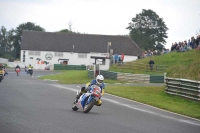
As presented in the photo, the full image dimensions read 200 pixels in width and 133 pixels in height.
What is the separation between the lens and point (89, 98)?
53.6 ft

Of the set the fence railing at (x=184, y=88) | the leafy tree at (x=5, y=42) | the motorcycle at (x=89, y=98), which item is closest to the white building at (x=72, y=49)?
the fence railing at (x=184, y=88)

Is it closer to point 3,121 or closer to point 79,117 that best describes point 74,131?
point 3,121

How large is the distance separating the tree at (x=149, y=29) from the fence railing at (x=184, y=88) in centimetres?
8137

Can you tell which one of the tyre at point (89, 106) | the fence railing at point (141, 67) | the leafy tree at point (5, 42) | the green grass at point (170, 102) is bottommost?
the green grass at point (170, 102)

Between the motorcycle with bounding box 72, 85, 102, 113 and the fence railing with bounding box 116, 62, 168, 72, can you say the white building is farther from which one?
the motorcycle with bounding box 72, 85, 102, 113

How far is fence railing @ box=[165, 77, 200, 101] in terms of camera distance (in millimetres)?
24797

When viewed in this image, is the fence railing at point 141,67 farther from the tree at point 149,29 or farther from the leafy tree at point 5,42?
the leafy tree at point 5,42

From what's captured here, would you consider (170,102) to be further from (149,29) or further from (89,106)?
(149,29)

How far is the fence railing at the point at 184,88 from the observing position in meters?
24.8

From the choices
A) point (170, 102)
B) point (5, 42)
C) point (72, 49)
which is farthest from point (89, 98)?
point (5, 42)

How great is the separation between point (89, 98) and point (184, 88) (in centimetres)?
1144

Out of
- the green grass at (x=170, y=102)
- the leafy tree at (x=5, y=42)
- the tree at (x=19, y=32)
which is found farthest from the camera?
the leafy tree at (x=5, y=42)

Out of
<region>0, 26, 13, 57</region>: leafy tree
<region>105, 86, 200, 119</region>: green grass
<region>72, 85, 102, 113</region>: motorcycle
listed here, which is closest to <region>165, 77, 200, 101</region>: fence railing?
<region>105, 86, 200, 119</region>: green grass

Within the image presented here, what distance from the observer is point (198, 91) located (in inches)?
959
